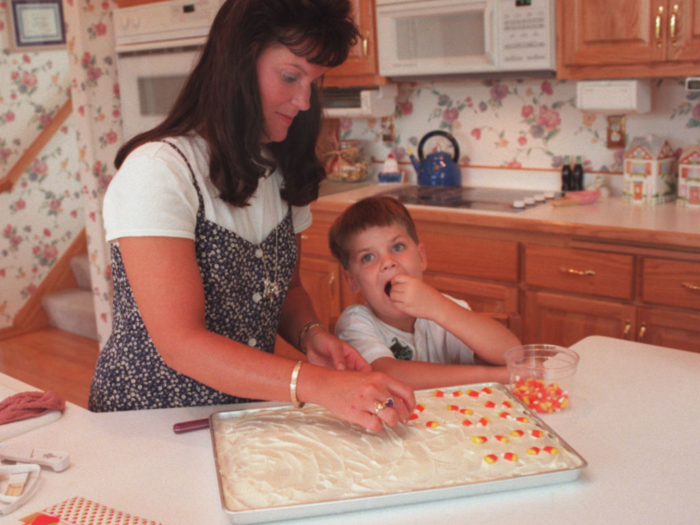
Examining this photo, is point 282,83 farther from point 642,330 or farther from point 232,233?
point 642,330

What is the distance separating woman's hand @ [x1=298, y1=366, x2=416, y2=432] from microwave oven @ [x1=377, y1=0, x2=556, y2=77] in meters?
2.06

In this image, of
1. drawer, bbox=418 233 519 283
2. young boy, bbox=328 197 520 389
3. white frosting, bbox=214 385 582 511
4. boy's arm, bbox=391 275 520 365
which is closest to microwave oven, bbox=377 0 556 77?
drawer, bbox=418 233 519 283

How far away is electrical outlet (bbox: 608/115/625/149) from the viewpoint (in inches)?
119

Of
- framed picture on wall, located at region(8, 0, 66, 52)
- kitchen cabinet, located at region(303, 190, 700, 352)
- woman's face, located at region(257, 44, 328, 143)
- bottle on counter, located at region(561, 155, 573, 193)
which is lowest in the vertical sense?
kitchen cabinet, located at region(303, 190, 700, 352)

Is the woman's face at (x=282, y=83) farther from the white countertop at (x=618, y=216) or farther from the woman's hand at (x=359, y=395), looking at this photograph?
the white countertop at (x=618, y=216)

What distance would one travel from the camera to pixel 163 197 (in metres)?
1.17

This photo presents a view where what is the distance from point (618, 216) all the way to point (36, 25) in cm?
384

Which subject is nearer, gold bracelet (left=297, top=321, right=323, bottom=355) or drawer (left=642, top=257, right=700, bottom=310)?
gold bracelet (left=297, top=321, right=323, bottom=355)

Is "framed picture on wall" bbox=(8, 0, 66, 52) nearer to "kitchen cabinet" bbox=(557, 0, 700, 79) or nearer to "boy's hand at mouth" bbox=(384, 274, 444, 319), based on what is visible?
"kitchen cabinet" bbox=(557, 0, 700, 79)

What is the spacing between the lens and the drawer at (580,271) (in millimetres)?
2545

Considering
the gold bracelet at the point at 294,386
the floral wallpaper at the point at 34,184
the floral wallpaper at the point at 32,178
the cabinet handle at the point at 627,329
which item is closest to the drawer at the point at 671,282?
the cabinet handle at the point at 627,329

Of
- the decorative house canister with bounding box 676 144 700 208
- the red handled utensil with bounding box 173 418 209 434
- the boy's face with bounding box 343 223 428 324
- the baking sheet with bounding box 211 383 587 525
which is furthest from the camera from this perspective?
the decorative house canister with bounding box 676 144 700 208

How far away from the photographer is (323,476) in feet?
3.21

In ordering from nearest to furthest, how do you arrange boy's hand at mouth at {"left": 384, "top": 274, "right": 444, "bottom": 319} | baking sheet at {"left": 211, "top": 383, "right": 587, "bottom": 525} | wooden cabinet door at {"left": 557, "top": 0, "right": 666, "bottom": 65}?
1. baking sheet at {"left": 211, "top": 383, "right": 587, "bottom": 525}
2. boy's hand at mouth at {"left": 384, "top": 274, "right": 444, "bottom": 319}
3. wooden cabinet door at {"left": 557, "top": 0, "right": 666, "bottom": 65}
